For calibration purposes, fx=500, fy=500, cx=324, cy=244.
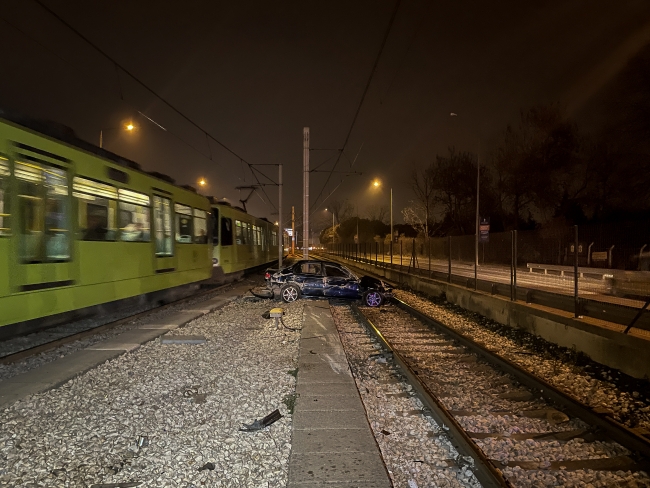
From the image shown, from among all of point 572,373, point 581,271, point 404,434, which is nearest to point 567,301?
point 581,271

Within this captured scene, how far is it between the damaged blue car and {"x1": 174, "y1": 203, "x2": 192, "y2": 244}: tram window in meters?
2.83

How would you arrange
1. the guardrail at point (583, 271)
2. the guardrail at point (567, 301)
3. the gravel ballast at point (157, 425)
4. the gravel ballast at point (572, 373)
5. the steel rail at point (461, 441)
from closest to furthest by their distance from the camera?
1. the steel rail at point (461, 441)
2. the gravel ballast at point (157, 425)
3. the gravel ballast at point (572, 373)
4. the guardrail at point (567, 301)
5. the guardrail at point (583, 271)

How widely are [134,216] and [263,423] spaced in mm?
7750

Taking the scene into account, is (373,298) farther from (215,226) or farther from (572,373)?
(572,373)

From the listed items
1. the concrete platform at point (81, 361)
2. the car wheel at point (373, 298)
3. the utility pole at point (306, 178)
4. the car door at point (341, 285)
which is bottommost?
the concrete platform at point (81, 361)

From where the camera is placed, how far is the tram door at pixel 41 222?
7.60m

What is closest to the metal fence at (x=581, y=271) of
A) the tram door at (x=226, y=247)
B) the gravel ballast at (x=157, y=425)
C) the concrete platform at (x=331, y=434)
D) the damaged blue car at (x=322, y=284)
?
the damaged blue car at (x=322, y=284)

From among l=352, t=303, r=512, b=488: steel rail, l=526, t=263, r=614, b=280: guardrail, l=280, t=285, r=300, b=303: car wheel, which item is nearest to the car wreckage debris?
l=352, t=303, r=512, b=488: steel rail

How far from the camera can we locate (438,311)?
1584cm

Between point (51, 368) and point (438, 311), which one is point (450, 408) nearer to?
point (51, 368)

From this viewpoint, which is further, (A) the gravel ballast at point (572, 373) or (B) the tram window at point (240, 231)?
(B) the tram window at point (240, 231)

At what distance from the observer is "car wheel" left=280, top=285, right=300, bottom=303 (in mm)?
16016

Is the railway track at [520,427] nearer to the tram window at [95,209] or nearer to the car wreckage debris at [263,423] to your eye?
the car wreckage debris at [263,423]

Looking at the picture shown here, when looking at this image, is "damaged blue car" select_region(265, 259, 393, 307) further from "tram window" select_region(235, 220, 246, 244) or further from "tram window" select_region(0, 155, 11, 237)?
"tram window" select_region(0, 155, 11, 237)
